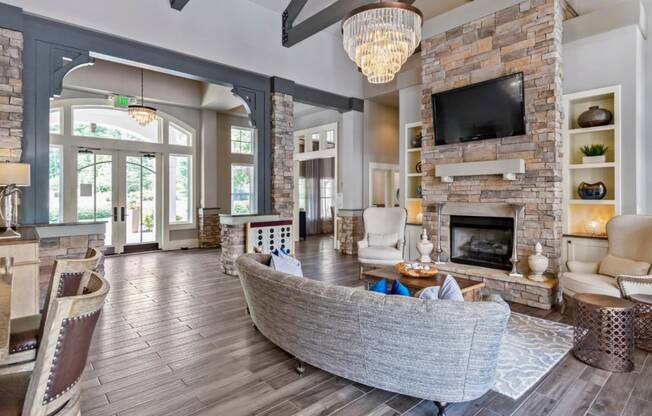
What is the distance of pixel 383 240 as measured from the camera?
5984 mm

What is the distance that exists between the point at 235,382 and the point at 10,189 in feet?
11.6

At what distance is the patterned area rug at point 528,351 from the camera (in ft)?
8.32

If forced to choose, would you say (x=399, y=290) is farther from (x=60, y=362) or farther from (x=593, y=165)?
(x=593, y=165)

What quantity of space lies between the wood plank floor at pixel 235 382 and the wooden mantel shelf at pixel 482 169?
1931 mm

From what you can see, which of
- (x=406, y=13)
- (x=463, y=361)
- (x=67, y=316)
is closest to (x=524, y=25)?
(x=406, y=13)

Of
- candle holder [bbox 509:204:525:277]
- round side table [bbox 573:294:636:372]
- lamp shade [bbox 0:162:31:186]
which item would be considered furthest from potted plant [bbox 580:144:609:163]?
lamp shade [bbox 0:162:31:186]

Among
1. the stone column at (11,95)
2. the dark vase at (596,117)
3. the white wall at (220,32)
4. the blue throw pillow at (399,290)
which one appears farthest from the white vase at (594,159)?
the stone column at (11,95)

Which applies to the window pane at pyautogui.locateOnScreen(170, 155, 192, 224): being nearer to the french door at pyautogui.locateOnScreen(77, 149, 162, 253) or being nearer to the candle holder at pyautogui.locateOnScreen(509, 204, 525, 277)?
the french door at pyautogui.locateOnScreen(77, 149, 162, 253)

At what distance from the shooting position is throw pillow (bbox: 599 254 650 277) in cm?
371

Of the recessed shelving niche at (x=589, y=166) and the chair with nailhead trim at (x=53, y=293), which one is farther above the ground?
the recessed shelving niche at (x=589, y=166)

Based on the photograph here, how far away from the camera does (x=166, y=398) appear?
2.34 meters

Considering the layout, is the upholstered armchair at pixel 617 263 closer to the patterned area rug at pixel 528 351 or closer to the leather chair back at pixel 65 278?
the patterned area rug at pixel 528 351

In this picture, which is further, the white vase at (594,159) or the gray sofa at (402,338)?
the white vase at (594,159)

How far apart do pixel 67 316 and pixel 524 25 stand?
595 cm
